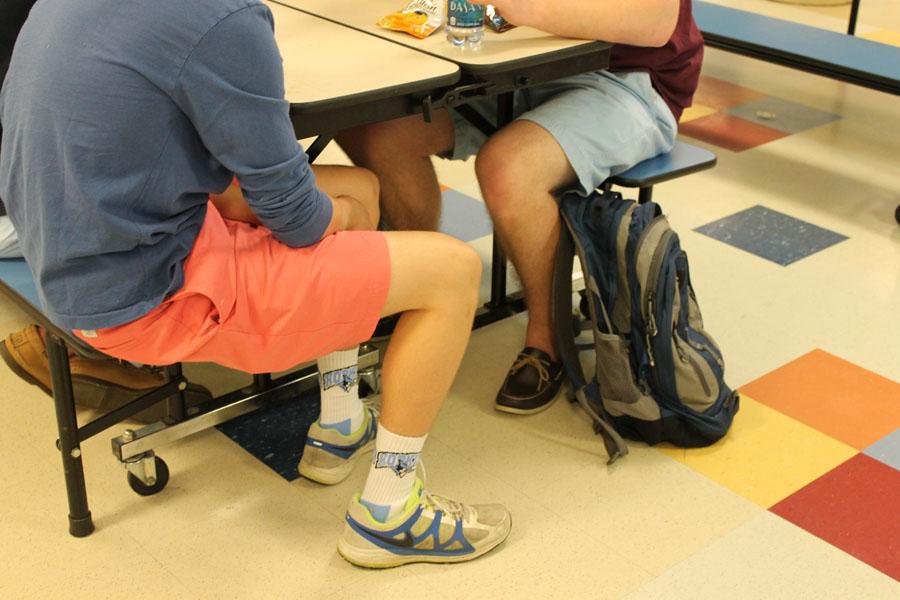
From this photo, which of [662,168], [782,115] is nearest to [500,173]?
[662,168]

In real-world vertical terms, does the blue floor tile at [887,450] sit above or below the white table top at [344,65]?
below

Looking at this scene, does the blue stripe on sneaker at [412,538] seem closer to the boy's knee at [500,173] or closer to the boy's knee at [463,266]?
the boy's knee at [463,266]

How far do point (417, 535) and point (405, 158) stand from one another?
0.93 meters

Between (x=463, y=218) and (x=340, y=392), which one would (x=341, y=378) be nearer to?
(x=340, y=392)

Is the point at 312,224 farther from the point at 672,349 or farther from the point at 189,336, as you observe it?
the point at 672,349

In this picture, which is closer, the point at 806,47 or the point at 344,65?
the point at 344,65

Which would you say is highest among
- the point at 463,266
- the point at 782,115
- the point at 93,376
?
the point at 463,266

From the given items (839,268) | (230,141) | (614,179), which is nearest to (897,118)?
(839,268)

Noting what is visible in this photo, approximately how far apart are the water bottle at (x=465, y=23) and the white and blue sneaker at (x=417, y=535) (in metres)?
0.79

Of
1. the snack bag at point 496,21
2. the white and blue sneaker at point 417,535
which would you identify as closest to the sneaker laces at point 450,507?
the white and blue sneaker at point 417,535

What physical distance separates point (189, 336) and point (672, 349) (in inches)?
37.8

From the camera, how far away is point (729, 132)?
12.8 ft

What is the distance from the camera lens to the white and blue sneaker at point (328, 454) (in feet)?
6.86

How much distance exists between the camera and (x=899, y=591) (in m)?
1.84
